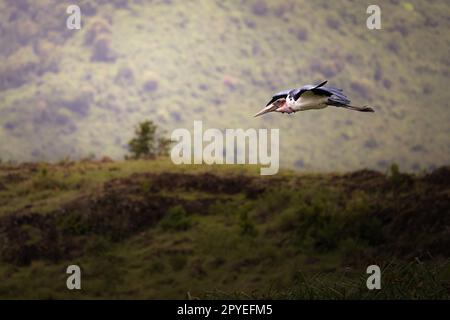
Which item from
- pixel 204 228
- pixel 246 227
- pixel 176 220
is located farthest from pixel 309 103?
pixel 176 220

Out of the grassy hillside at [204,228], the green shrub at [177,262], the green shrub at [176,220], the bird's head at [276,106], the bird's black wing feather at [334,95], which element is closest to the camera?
the bird's black wing feather at [334,95]

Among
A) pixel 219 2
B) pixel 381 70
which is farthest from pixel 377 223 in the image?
pixel 219 2

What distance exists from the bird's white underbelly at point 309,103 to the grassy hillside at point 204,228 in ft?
45.6

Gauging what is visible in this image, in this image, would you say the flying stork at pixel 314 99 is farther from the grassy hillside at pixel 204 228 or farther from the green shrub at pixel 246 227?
the green shrub at pixel 246 227

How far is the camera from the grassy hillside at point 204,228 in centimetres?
2045

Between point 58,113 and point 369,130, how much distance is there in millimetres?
41704

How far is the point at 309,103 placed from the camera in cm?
448

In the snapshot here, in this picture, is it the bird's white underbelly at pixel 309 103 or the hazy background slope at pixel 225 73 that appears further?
the hazy background slope at pixel 225 73

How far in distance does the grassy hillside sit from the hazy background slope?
81.0m

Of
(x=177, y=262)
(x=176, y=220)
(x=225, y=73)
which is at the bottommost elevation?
(x=177, y=262)

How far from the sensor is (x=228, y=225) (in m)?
22.9

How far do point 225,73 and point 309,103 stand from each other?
458 feet

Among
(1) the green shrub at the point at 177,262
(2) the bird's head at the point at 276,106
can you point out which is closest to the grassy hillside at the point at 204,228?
(1) the green shrub at the point at 177,262

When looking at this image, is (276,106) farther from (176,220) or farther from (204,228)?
(176,220)
